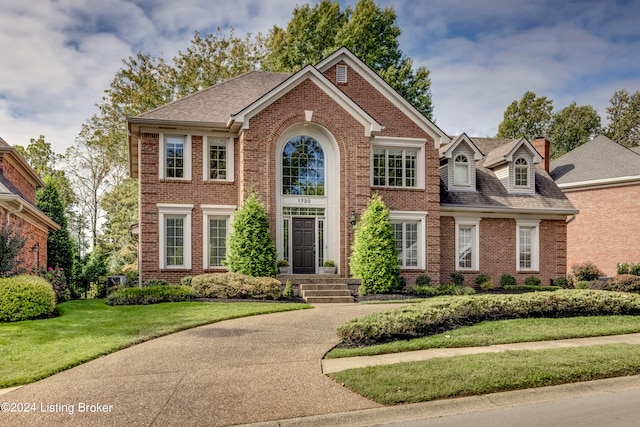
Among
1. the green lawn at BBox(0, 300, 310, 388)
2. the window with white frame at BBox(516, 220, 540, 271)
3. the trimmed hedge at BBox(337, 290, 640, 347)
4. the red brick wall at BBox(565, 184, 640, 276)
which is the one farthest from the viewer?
the red brick wall at BBox(565, 184, 640, 276)

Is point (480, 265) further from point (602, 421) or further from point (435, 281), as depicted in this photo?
point (602, 421)

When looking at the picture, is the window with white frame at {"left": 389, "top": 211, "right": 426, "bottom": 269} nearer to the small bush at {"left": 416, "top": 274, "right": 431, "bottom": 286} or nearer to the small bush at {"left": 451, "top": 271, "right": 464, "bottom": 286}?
the small bush at {"left": 416, "top": 274, "right": 431, "bottom": 286}

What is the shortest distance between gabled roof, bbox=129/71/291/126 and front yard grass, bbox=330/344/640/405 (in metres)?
13.4

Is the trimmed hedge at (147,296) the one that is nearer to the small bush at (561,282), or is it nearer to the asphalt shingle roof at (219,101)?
the asphalt shingle roof at (219,101)

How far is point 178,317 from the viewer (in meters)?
12.4

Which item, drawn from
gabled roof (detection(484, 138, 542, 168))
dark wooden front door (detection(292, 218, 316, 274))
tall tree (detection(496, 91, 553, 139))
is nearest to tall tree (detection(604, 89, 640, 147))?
tall tree (detection(496, 91, 553, 139))

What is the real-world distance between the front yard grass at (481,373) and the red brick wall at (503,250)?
12.5 metres

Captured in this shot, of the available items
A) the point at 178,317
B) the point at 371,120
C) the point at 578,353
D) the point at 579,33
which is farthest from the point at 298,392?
the point at 371,120

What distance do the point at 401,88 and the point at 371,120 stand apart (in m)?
17.6

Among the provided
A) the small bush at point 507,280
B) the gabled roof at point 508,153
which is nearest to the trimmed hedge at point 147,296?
the small bush at point 507,280

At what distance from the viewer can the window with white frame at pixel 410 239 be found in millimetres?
20312

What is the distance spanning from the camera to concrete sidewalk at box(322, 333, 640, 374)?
8.32 metres

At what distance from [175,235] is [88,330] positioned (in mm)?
8287

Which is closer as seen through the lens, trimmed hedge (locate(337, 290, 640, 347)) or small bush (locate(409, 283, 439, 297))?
trimmed hedge (locate(337, 290, 640, 347))
